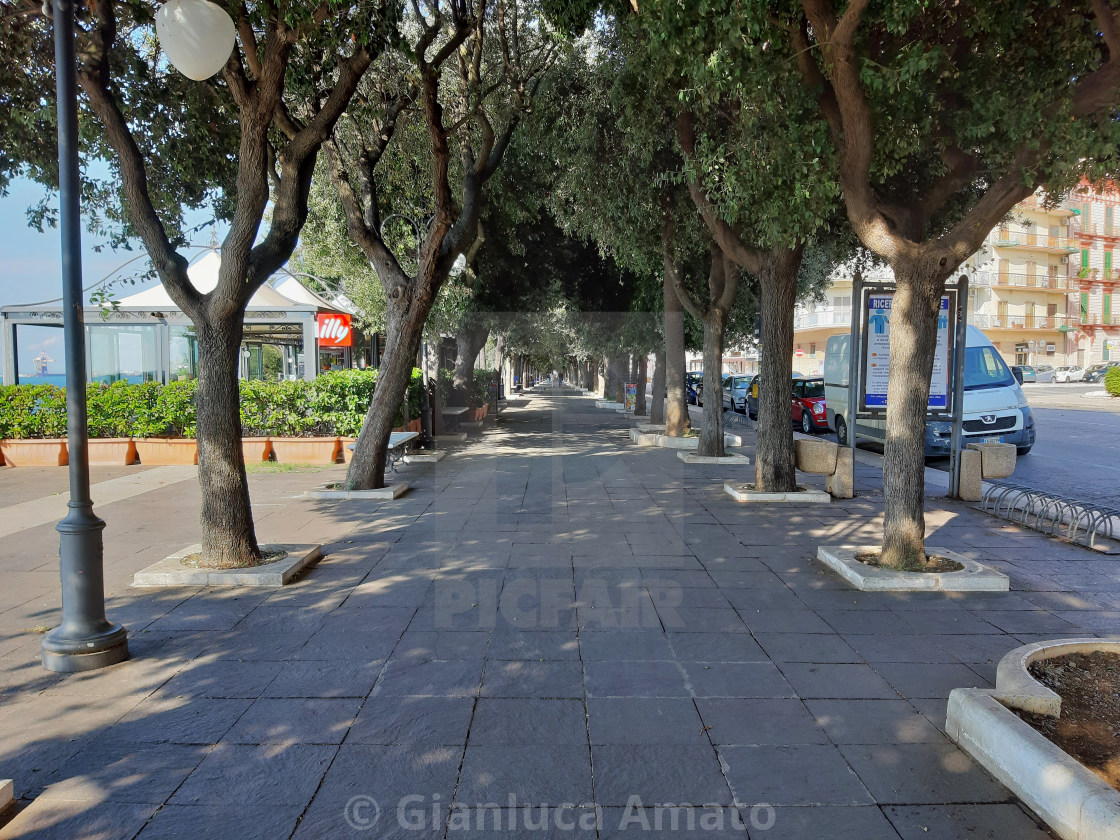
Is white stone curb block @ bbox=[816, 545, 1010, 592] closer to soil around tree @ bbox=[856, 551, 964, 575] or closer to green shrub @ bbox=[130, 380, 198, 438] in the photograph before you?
soil around tree @ bbox=[856, 551, 964, 575]

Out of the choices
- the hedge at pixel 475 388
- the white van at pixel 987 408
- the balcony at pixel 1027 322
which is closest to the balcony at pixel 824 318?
the balcony at pixel 1027 322

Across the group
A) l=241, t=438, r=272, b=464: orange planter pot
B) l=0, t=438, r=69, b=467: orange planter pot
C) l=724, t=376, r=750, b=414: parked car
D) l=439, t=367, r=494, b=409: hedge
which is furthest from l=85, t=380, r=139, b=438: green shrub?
l=724, t=376, r=750, b=414: parked car

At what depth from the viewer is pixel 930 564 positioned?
6.12m

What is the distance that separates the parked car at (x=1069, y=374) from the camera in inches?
1811

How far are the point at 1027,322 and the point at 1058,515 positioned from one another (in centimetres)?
5014

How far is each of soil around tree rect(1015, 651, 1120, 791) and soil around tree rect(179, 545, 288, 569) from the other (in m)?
5.42

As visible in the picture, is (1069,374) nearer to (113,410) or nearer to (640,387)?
(640,387)

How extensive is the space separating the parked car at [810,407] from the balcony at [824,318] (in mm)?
24322

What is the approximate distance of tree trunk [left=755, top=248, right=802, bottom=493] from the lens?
30.7ft

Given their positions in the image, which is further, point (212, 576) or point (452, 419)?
point (452, 419)

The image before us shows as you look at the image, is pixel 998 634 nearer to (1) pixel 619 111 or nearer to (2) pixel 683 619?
(2) pixel 683 619

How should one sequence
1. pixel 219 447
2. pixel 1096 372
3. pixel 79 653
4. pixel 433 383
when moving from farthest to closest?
pixel 1096 372
pixel 433 383
pixel 219 447
pixel 79 653

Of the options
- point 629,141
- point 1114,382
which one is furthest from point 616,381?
point 629,141

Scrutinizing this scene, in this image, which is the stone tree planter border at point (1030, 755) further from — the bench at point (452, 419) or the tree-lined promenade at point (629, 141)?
the bench at point (452, 419)
